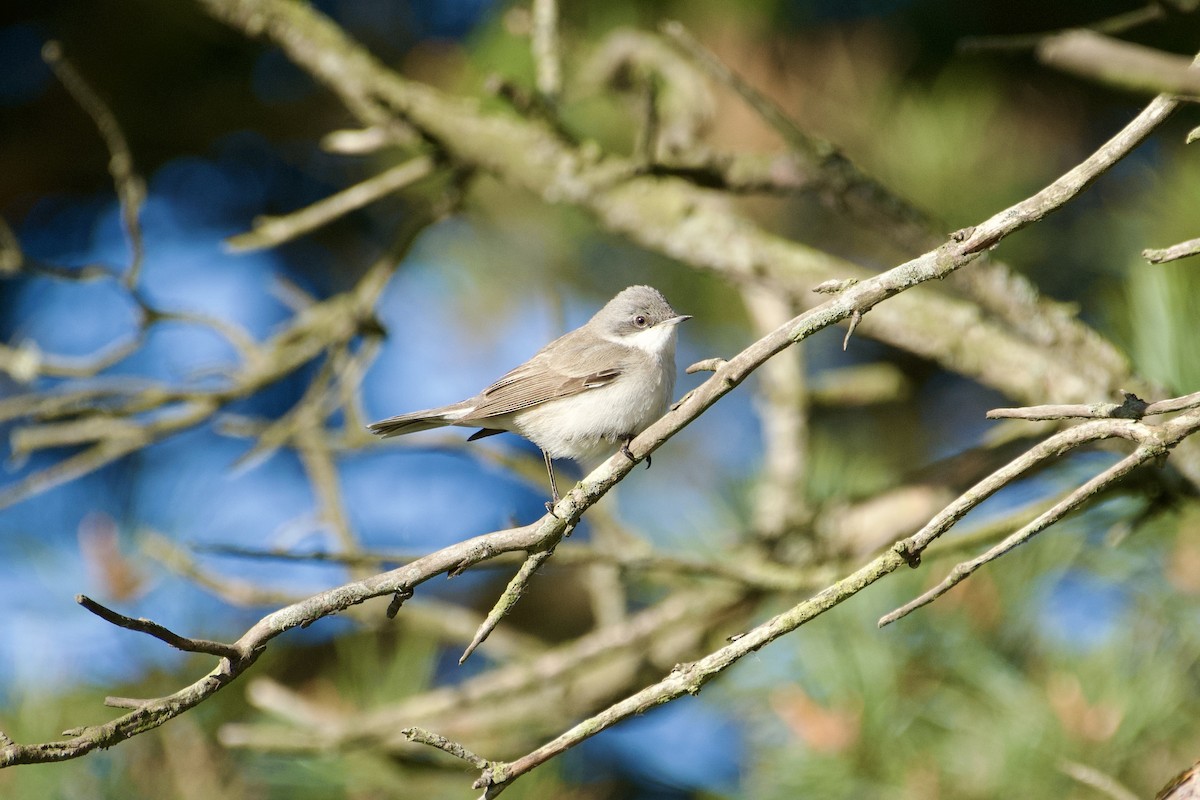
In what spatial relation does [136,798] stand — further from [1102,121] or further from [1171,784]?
[1102,121]

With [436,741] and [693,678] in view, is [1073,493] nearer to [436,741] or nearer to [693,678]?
[693,678]

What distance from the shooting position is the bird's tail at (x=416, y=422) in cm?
403

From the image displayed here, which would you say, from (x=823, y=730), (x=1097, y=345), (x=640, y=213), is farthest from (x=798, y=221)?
(x=823, y=730)

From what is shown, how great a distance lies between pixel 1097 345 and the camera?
356cm

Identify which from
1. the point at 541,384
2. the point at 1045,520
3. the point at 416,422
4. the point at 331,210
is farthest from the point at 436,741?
the point at 331,210

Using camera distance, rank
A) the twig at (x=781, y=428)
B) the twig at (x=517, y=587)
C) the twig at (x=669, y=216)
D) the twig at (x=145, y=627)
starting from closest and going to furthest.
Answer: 1. the twig at (x=145, y=627)
2. the twig at (x=517, y=587)
3. the twig at (x=669, y=216)
4. the twig at (x=781, y=428)

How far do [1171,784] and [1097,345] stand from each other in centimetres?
202

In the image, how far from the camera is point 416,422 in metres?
4.09

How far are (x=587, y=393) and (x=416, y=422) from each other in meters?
0.66

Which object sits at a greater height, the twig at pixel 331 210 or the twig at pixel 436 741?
the twig at pixel 331 210

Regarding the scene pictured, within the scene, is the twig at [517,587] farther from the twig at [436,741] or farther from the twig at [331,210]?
the twig at [331,210]

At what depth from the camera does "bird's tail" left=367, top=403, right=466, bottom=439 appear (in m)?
4.03

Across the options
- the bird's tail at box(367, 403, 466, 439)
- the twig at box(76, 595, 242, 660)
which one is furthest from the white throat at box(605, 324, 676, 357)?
the twig at box(76, 595, 242, 660)

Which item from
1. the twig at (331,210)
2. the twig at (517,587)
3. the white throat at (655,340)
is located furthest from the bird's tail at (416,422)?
the twig at (517,587)
